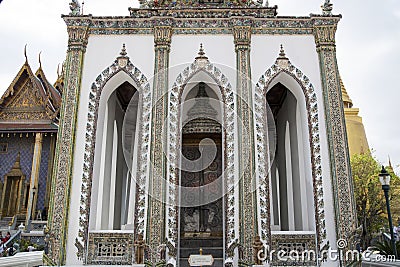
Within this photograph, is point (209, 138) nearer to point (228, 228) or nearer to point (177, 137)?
point (177, 137)

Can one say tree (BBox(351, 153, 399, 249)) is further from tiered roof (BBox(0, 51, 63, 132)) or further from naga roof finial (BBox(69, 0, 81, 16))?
tiered roof (BBox(0, 51, 63, 132))

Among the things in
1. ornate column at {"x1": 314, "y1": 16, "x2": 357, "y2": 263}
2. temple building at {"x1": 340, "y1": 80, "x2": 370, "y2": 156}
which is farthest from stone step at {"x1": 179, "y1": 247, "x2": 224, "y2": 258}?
temple building at {"x1": 340, "y1": 80, "x2": 370, "y2": 156}

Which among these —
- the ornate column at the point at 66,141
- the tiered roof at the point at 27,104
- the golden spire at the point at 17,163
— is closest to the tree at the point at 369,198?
the ornate column at the point at 66,141

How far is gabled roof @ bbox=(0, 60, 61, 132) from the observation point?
1736cm

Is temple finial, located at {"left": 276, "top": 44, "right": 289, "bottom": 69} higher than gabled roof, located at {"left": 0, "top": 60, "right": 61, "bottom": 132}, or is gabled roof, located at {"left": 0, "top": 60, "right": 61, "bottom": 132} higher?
gabled roof, located at {"left": 0, "top": 60, "right": 61, "bottom": 132}

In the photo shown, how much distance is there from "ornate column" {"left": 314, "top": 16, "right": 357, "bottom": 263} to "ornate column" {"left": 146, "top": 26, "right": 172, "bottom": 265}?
345 centimetres

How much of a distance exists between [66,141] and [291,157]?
5717 mm

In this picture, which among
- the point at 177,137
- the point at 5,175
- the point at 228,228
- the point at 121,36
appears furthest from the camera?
the point at 5,175

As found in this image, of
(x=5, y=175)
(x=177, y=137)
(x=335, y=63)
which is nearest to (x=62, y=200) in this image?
(x=177, y=137)

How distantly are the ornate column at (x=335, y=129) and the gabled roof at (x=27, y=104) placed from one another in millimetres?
12330

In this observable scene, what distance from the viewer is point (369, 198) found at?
613 inches

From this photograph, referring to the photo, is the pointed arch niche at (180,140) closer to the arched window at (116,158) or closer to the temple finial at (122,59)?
the temple finial at (122,59)

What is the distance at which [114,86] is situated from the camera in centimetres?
924

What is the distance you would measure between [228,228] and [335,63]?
14.2 feet
